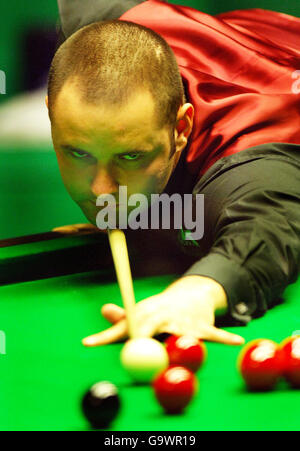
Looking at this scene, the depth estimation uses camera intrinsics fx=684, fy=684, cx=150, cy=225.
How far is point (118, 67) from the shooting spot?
6.73 feet

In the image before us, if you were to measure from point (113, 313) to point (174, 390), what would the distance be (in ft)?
1.99

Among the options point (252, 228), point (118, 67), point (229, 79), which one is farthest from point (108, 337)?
point (229, 79)

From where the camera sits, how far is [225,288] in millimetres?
1913

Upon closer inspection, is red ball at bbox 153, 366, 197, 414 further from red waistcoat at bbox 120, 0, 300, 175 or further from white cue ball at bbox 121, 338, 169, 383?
red waistcoat at bbox 120, 0, 300, 175

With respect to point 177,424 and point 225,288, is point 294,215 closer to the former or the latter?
point 225,288

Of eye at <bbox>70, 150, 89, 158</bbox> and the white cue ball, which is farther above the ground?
eye at <bbox>70, 150, 89, 158</bbox>

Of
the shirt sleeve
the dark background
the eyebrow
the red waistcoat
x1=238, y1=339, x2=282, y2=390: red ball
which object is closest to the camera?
x1=238, y1=339, x2=282, y2=390: red ball

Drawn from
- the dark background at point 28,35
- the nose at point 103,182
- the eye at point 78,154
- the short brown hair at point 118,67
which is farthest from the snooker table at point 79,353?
the dark background at point 28,35

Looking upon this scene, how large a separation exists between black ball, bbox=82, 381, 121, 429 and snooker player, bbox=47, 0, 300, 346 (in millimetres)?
465

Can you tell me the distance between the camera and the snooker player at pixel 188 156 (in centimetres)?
190

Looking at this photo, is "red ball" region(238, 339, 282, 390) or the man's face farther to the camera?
the man's face

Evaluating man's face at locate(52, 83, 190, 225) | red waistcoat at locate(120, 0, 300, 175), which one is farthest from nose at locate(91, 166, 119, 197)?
red waistcoat at locate(120, 0, 300, 175)

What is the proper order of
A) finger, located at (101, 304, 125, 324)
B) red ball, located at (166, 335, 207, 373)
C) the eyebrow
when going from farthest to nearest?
1. the eyebrow
2. finger, located at (101, 304, 125, 324)
3. red ball, located at (166, 335, 207, 373)

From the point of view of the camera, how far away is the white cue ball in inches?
56.2
